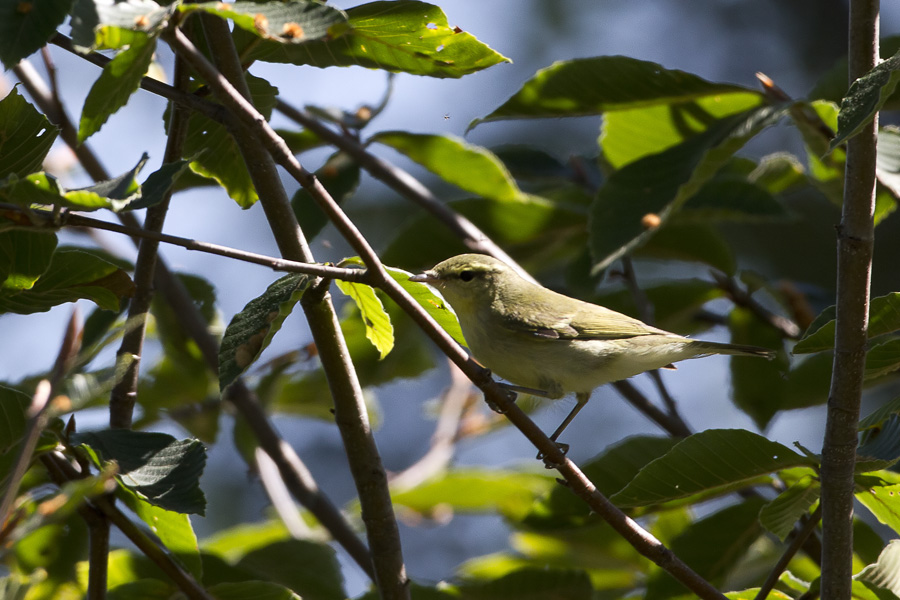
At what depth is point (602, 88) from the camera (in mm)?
2424

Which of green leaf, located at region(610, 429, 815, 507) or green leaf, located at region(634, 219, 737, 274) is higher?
green leaf, located at region(634, 219, 737, 274)

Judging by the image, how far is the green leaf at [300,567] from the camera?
7.22 feet

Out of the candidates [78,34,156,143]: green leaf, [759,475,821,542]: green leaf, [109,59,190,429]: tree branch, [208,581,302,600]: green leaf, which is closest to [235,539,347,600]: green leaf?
[208,581,302,600]: green leaf

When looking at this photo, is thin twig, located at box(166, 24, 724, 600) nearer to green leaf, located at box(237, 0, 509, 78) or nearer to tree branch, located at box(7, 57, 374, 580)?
green leaf, located at box(237, 0, 509, 78)

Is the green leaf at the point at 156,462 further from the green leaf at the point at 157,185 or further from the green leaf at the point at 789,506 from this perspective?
the green leaf at the point at 789,506

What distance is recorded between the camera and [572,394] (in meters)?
2.70

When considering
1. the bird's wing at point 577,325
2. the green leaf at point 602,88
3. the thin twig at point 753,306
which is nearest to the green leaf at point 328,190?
the green leaf at point 602,88

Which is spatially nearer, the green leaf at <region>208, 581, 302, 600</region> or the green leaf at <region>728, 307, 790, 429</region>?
the green leaf at <region>208, 581, 302, 600</region>

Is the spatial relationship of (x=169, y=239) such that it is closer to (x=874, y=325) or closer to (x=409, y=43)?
(x=409, y=43)

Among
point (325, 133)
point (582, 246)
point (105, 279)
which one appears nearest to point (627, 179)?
point (582, 246)

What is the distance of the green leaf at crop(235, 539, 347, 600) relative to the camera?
86.6 inches

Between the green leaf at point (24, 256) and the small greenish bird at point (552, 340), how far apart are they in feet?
3.98

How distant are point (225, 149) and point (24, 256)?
0.46 meters

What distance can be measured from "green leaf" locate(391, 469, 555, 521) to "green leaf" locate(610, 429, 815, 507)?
1108 mm
